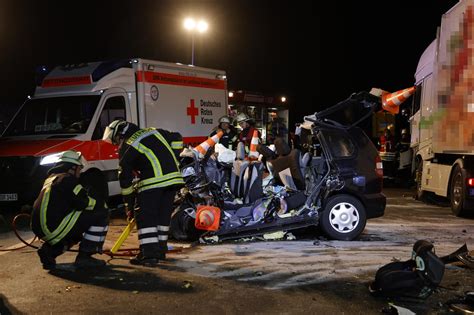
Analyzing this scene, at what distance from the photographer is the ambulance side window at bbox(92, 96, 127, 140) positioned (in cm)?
957

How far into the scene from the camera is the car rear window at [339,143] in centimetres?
737

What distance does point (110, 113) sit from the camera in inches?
387

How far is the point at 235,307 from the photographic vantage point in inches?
178

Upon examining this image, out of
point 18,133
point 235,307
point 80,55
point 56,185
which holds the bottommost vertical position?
point 235,307

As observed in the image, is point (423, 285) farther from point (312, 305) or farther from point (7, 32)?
point (7, 32)

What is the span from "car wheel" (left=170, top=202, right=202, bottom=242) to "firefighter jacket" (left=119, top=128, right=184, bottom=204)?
3.86 feet

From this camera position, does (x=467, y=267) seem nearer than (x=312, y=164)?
Yes

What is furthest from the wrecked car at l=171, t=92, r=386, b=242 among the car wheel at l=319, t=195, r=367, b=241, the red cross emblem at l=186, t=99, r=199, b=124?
the red cross emblem at l=186, t=99, r=199, b=124

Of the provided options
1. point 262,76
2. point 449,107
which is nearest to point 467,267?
point 449,107

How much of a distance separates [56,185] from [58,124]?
4482 millimetres

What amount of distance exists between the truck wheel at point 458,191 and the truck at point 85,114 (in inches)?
221

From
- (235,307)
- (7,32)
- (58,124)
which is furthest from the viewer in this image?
(7,32)

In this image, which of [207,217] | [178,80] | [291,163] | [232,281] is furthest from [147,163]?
[178,80]

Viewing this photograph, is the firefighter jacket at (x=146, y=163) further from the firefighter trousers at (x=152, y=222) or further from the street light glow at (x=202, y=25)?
the street light glow at (x=202, y=25)
